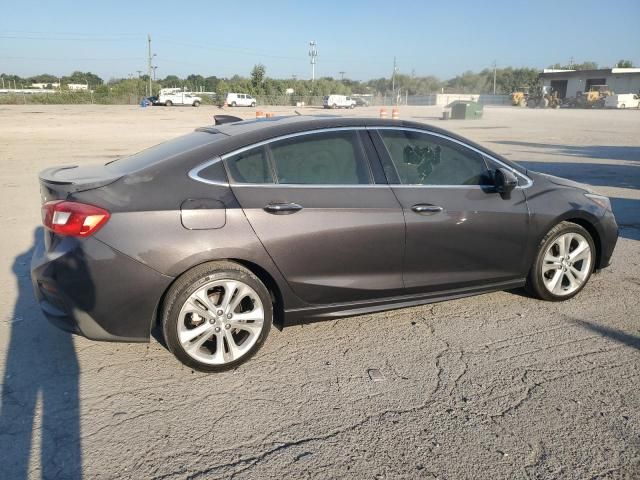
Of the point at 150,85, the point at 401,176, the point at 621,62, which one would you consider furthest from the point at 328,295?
the point at 621,62

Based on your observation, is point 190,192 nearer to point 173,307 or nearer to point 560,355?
point 173,307

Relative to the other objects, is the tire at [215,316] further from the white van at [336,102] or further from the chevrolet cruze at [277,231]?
the white van at [336,102]

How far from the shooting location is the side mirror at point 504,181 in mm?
4094

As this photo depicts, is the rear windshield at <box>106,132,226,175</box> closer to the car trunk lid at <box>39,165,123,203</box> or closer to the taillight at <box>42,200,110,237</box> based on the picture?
the car trunk lid at <box>39,165,123,203</box>

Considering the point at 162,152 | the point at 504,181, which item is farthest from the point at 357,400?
→ the point at 162,152

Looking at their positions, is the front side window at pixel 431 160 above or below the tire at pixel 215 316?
above

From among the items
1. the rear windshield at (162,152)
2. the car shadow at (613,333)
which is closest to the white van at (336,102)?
the rear windshield at (162,152)

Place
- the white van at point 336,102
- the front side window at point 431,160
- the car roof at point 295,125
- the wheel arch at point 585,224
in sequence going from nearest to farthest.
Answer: the car roof at point 295,125, the front side window at point 431,160, the wheel arch at point 585,224, the white van at point 336,102

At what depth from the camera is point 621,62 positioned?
115 m

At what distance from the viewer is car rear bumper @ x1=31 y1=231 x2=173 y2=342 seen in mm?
3145

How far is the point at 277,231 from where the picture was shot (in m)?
3.46

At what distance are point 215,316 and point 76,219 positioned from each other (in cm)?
103

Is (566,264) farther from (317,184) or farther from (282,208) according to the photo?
(282,208)

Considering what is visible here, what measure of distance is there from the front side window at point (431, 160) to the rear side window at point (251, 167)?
970mm
